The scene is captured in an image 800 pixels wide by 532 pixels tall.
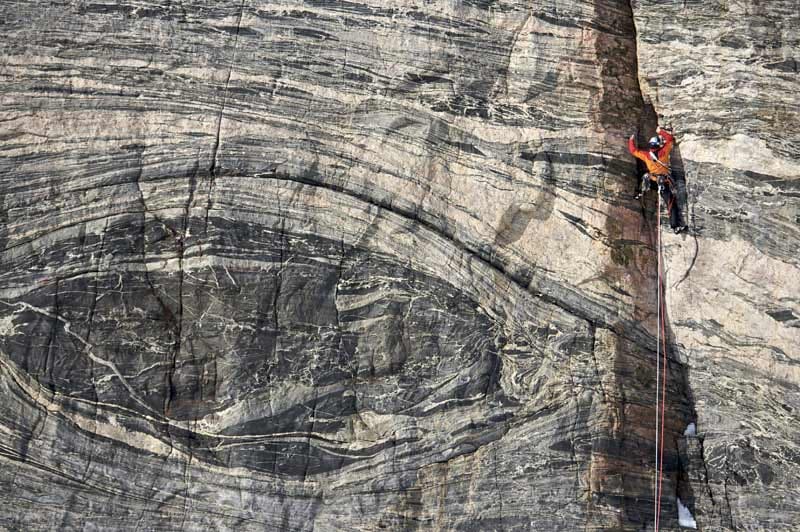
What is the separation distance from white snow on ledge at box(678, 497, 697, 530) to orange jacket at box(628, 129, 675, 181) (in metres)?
4.62

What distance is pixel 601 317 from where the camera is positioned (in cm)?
1054

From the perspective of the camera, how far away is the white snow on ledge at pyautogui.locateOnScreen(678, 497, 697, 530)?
33.8 feet

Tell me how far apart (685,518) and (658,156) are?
505 centimetres

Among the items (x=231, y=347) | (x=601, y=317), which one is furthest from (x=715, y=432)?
(x=231, y=347)

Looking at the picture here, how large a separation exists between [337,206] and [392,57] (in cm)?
243

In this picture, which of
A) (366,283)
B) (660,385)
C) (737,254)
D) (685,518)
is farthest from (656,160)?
(685,518)

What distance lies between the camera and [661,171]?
10727 mm

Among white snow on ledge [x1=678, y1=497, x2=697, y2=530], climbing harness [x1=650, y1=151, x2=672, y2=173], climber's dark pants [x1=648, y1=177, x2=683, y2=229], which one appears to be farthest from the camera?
climber's dark pants [x1=648, y1=177, x2=683, y2=229]

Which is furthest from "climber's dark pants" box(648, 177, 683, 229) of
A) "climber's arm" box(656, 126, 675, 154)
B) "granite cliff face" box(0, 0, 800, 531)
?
"climber's arm" box(656, 126, 675, 154)

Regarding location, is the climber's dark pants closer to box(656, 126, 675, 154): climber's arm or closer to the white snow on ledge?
box(656, 126, 675, 154): climber's arm

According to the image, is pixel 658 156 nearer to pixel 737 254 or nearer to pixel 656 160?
pixel 656 160

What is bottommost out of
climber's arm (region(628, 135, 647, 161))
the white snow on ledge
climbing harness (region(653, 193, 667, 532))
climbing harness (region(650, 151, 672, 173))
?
the white snow on ledge

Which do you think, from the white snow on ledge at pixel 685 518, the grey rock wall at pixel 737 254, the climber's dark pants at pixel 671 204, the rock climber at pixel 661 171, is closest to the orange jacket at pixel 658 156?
the rock climber at pixel 661 171

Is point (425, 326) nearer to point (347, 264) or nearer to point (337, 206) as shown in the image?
point (347, 264)
